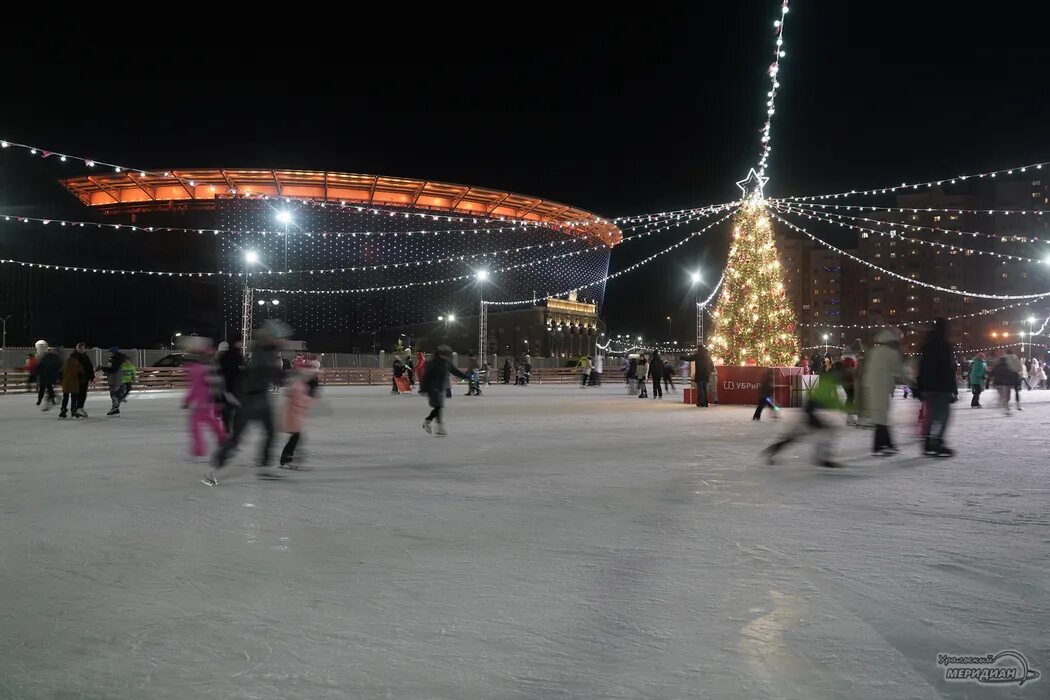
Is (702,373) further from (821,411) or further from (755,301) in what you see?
(821,411)

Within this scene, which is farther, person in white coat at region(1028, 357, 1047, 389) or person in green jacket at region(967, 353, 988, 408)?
person in white coat at region(1028, 357, 1047, 389)

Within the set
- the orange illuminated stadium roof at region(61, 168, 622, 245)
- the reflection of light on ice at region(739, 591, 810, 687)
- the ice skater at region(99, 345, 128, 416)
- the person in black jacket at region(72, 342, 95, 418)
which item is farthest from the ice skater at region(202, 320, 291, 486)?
the orange illuminated stadium roof at region(61, 168, 622, 245)

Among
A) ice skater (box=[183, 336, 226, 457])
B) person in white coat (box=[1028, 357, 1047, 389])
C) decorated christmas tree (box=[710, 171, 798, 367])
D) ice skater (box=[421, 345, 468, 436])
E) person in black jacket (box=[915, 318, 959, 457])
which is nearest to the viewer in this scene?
ice skater (box=[183, 336, 226, 457])

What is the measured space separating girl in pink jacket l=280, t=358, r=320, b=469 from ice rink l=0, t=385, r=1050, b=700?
1.39 ft

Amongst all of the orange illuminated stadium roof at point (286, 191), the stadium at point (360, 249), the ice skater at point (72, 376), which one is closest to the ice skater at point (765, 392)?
the ice skater at point (72, 376)

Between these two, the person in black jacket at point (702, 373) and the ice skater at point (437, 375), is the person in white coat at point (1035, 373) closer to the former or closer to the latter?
the person in black jacket at point (702, 373)

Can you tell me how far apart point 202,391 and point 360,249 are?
48937mm

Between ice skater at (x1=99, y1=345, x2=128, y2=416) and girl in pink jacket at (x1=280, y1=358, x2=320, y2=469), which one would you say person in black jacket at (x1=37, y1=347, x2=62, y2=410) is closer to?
ice skater at (x1=99, y1=345, x2=128, y2=416)

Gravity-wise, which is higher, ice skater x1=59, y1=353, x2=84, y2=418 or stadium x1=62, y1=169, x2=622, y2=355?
stadium x1=62, y1=169, x2=622, y2=355

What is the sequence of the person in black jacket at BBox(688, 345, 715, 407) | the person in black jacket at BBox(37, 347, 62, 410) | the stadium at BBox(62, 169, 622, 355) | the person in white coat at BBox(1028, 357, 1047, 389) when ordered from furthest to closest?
the stadium at BBox(62, 169, 622, 355) → the person in white coat at BBox(1028, 357, 1047, 389) → the person in black jacket at BBox(688, 345, 715, 407) → the person in black jacket at BBox(37, 347, 62, 410)

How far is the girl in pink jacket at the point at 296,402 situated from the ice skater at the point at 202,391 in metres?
0.59

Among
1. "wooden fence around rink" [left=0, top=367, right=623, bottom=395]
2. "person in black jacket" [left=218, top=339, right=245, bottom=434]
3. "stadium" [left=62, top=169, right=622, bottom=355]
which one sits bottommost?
"wooden fence around rink" [left=0, top=367, right=623, bottom=395]

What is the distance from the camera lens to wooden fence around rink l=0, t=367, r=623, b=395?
24734mm

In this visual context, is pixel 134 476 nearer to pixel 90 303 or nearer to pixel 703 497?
pixel 703 497
